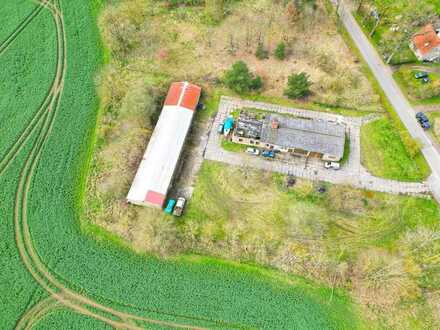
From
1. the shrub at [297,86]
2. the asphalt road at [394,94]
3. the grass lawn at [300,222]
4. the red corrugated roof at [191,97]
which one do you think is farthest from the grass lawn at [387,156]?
the red corrugated roof at [191,97]

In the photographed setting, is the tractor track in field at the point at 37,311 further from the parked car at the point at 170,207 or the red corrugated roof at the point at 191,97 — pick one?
the red corrugated roof at the point at 191,97

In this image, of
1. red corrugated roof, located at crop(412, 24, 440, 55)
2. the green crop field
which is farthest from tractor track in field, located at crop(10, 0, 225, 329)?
red corrugated roof, located at crop(412, 24, 440, 55)

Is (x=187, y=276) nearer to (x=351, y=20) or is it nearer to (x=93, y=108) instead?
(x=93, y=108)

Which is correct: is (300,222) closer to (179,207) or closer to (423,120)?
(179,207)

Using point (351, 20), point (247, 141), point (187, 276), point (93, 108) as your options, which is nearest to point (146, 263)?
point (187, 276)

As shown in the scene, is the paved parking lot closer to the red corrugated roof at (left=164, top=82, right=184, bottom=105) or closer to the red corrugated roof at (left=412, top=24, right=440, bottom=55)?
the red corrugated roof at (left=164, top=82, right=184, bottom=105)

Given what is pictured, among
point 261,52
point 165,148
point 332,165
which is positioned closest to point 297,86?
point 261,52
